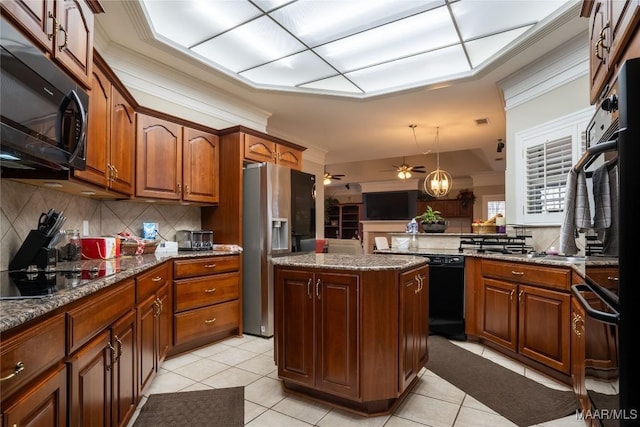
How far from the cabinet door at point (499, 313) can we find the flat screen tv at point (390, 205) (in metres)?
7.23

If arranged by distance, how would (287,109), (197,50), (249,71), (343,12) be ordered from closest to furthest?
(343,12) < (197,50) < (249,71) < (287,109)

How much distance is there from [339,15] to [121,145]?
6.84 feet

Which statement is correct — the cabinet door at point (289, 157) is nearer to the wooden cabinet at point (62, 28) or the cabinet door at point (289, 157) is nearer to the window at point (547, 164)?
the wooden cabinet at point (62, 28)

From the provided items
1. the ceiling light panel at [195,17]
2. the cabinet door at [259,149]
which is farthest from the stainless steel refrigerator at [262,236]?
the ceiling light panel at [195,17]

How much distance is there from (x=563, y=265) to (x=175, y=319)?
3130mm

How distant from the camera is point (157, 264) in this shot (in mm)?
2395

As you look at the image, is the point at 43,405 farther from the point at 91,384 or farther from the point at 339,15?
the point at 339,15

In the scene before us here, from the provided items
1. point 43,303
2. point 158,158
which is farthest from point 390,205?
point 43,303

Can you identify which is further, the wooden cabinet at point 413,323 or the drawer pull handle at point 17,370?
the wooden cabinet at point 413,323

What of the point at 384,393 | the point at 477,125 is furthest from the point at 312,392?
the point at 477,125

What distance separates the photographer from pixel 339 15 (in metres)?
2.84

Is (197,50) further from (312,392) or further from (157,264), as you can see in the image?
(312,392)

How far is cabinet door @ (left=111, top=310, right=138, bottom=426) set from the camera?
63.5 inches

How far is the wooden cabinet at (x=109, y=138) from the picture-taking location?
82.7 inches
